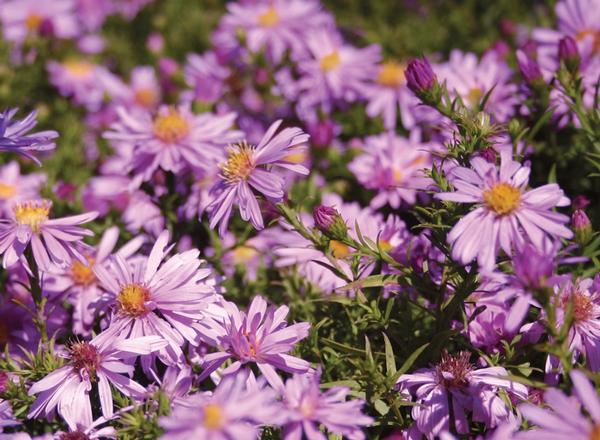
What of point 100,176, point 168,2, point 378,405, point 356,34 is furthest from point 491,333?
point 168,2

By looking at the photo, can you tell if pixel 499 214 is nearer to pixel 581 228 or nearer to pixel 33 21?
pixel 581 228

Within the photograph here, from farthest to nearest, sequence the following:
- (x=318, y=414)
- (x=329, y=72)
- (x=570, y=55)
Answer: (x=329, y=72) < (x=570, y=55) < (x=318, y=414)

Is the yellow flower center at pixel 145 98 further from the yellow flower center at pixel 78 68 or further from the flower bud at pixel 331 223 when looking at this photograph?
the flower bud at pixel 331 223

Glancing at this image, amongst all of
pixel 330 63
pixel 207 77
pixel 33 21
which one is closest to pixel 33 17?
pixel 33 21

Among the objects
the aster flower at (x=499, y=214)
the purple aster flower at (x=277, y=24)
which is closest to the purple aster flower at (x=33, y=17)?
the purple aster flower at (x=277, y=24)

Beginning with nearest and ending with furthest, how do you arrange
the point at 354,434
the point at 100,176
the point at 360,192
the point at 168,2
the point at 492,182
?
the point at 354,434
the point at 492,182
the point at 360,192
the point at 100,176
the point at 168,2

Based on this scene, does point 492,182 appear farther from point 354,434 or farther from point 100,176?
point 100,176

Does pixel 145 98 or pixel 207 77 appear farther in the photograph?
pixel 145 98
